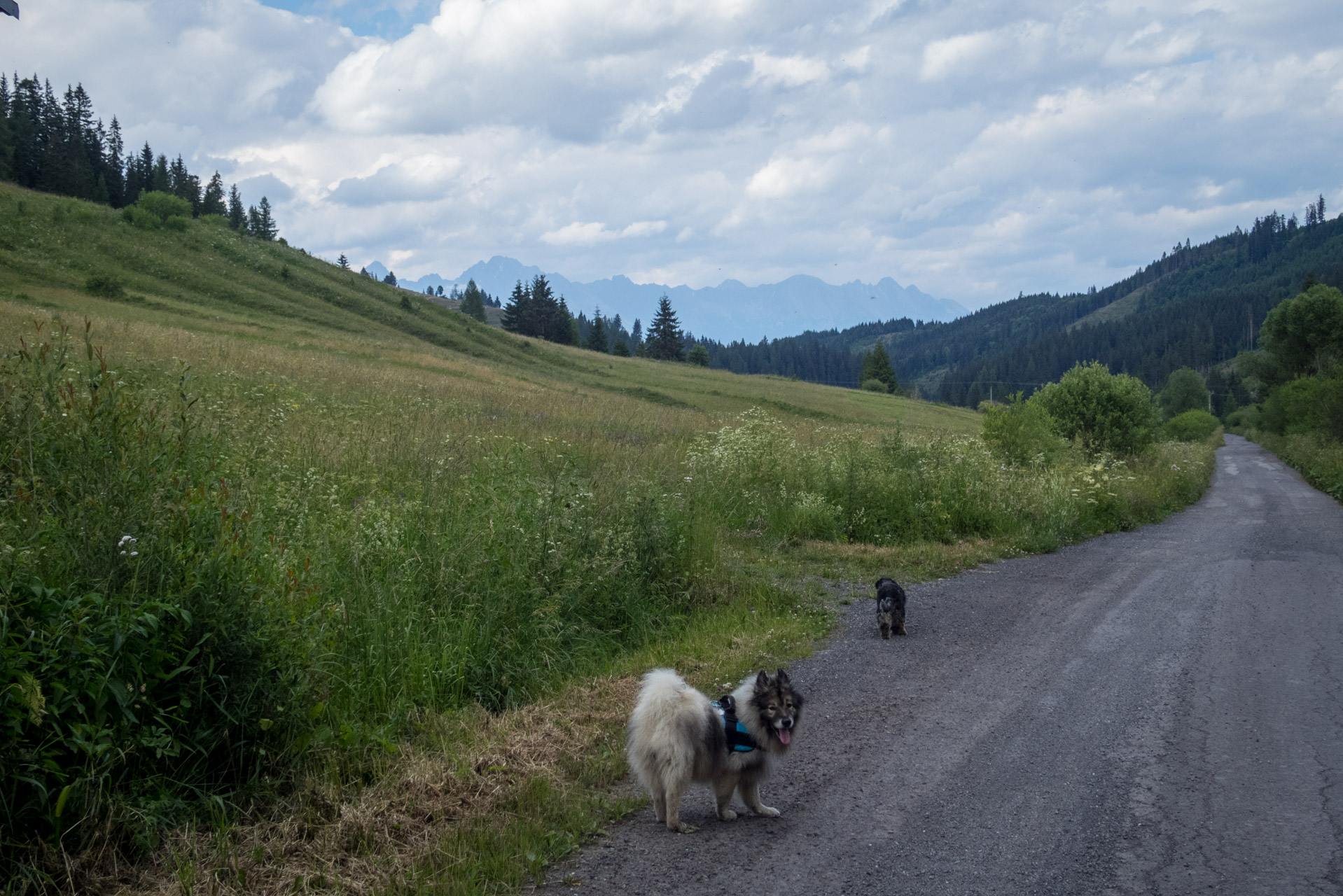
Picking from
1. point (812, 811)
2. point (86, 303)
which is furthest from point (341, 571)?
point (86, 303)

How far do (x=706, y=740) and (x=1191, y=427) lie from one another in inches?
3455

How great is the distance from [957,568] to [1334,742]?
20.4 feet

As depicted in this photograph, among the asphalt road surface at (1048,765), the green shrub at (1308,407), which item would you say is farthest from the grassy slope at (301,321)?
the green shrub at (1308,407)

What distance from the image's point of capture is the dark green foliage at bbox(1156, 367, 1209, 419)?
387 ft

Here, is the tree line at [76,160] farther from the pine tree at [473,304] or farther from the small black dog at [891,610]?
the small black dog at [891,610]

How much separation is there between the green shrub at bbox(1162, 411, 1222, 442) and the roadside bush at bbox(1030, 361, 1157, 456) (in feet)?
170

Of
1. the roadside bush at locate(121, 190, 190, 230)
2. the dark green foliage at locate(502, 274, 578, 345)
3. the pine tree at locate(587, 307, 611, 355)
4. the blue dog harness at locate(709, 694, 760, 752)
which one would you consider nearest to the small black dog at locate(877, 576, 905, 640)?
Answer: the blue dog harness at locate(709, 694, 760, 752)

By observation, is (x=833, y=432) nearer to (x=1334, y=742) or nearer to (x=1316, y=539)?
(x=1316, y=539)

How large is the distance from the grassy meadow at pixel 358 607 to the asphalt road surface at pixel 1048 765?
0.79 meters

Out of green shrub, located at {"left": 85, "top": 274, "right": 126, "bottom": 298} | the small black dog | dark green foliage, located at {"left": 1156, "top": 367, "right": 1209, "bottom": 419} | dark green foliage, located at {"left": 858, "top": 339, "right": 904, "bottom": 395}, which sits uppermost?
dark green foliage, located at {"left": 858, "top": 339, "right": 904, "bottom": 395}

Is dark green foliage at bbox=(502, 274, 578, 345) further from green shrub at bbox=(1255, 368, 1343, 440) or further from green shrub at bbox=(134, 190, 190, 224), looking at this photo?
green shrub at bbox=(1255, 368, 1343, 440)

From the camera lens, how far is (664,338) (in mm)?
110688

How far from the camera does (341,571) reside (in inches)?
245

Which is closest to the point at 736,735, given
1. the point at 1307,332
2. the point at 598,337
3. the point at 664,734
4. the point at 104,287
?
the point at 664,734
